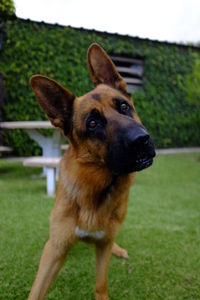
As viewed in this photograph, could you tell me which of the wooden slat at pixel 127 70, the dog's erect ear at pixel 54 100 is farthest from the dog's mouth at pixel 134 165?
the wooden slat at pixel 127 70

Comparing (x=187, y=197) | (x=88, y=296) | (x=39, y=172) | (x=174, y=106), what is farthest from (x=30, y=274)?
(x=174, y=106)

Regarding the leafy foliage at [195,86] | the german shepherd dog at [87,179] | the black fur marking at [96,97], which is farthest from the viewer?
the leafy foliage at [195,86]

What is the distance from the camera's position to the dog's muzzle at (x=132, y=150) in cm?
141

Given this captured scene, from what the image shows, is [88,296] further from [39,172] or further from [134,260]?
[39,172]

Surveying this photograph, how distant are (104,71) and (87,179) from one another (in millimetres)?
840

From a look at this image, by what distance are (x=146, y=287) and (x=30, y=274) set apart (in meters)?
0.88

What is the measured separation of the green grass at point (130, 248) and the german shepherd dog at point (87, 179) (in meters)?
0.34

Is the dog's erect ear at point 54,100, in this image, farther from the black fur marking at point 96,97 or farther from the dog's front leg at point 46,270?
the dog's front leg at point 46,270

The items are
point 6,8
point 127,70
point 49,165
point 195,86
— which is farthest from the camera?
point 127,70

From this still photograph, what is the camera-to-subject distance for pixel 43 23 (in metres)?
7.36

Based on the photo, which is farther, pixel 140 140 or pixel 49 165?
pixel 49 165

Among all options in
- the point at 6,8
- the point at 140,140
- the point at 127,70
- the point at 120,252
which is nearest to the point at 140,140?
the point at 140,140

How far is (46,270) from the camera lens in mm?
1661

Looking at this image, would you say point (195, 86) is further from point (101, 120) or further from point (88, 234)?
point (88, 234)
